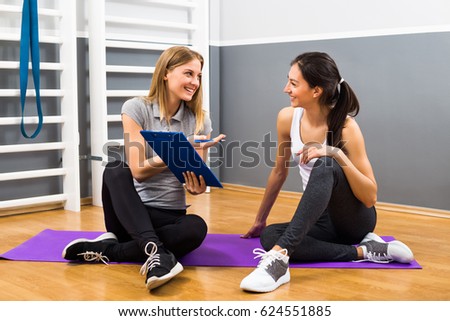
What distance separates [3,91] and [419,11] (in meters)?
1.99

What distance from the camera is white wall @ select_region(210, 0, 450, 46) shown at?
3146 mm

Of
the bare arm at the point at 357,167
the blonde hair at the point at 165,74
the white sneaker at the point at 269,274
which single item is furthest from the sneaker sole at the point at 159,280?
the bare arm at the point at 357,167

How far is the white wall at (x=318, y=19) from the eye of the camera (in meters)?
3.15

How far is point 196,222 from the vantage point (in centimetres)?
223

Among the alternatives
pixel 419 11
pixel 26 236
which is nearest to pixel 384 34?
pixel 419 11

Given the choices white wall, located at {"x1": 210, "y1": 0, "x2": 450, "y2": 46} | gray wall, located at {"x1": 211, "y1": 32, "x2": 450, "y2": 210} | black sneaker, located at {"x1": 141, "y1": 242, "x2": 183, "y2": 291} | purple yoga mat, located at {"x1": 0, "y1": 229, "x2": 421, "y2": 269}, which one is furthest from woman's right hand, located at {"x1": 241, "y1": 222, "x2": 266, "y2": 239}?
white wall, located at {"x1": 210, "y1": 0, "x2": 450, "y2": 46}

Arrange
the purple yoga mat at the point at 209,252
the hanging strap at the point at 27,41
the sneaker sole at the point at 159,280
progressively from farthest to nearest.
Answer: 1. the hanging strap at the point at 27,41
2. the purple yoga mat at the point at 209,252
3. the sneaker sole at the point at 159,280

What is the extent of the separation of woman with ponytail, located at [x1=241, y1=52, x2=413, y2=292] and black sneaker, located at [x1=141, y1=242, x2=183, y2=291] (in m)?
0.27

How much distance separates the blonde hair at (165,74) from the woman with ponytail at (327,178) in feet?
1.06

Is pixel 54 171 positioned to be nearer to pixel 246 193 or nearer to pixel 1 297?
pixel 246 193

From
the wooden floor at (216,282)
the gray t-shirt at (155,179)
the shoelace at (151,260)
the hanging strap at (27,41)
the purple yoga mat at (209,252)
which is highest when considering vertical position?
the hanging strap at (27,41)

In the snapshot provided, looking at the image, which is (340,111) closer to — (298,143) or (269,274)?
(298,143)

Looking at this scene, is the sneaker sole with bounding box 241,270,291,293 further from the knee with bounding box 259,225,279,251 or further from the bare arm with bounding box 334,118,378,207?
the bare arm with bounding box 334,118,378,207

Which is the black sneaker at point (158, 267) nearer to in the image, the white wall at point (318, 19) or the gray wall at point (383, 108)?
the gray wall at point (383, 108)
